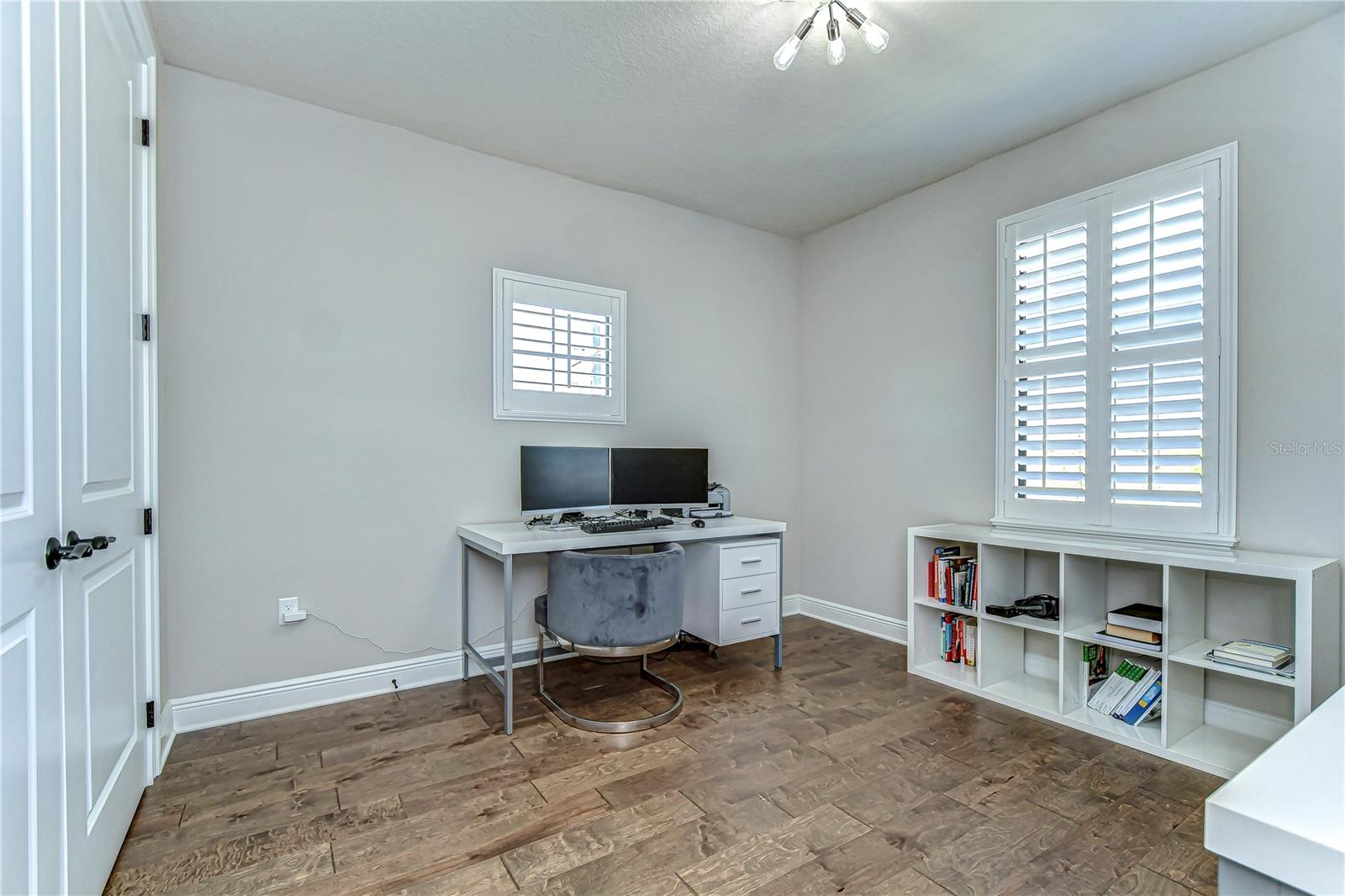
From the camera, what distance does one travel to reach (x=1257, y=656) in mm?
2219

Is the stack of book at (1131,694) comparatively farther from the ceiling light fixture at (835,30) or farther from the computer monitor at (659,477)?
the ceiling light fixture at (835,30)

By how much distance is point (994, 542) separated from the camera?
9.70 feet

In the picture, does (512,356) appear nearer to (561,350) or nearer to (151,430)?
(561,350)

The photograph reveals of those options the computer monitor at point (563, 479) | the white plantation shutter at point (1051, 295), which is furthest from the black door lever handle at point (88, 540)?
the white plantation shutter at point (1051, 295)

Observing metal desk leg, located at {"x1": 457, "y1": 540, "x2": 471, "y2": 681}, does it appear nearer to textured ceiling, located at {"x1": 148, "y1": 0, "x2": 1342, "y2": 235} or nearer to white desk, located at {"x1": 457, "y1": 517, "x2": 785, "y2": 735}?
white desk, located at {"x1": 457, "y1": 517, "x2": 785, "y2": 735}

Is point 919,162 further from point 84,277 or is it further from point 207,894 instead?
point 207,894

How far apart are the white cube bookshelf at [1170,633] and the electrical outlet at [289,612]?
2995 millimetres

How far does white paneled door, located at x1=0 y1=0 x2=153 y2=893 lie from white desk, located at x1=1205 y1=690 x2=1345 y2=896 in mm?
1846

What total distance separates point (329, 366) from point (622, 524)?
5.17 ft

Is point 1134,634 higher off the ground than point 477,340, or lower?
lower

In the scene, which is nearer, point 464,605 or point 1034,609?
point 1034,609

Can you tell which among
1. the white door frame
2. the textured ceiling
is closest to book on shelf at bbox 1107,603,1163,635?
the textured ceiling

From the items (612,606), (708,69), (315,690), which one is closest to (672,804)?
(612,606)

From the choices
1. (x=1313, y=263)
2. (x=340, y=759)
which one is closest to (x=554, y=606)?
(x=340, y=759)
